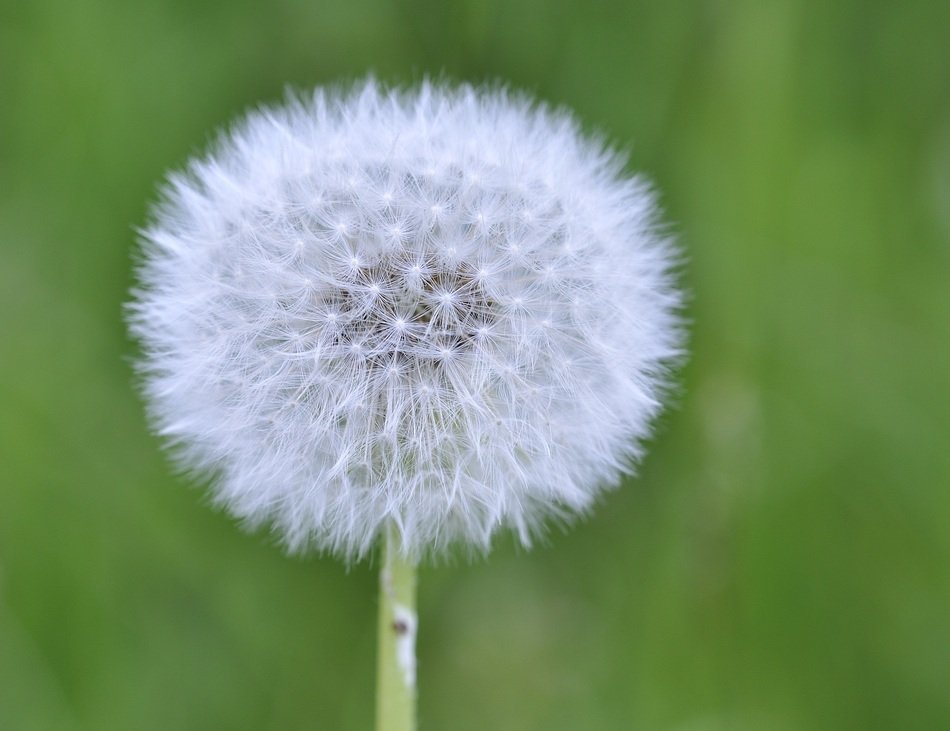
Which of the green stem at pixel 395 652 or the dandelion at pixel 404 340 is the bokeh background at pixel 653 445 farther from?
the green stem at pixel 395 652

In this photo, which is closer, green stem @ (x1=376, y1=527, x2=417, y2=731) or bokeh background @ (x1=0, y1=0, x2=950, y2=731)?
green stem @ (x1=376, y1=527, x2=417, y2=731)

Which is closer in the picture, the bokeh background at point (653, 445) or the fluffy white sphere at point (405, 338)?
the fluffy white sphere at point (405, 338)

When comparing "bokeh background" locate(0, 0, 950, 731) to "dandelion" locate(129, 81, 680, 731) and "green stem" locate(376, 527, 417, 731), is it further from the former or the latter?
"green stem" locate(376, 527, 417, 731)

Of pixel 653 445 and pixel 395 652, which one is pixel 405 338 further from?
pixel 653 445

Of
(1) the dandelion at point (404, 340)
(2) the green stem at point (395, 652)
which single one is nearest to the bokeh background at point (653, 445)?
(1) the dandelion at point (404, 340)

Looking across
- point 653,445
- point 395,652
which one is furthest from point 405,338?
point 653,445

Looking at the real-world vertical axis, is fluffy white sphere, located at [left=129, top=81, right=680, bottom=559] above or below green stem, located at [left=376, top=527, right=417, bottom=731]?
above

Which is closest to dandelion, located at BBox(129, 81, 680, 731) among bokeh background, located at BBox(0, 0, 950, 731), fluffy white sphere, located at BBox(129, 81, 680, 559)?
fluffy white sphere, located at BBox(129, 81, 680, 559)
